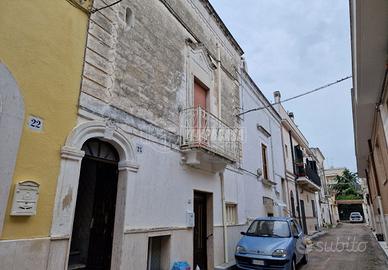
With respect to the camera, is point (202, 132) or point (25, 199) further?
point (202, 132)

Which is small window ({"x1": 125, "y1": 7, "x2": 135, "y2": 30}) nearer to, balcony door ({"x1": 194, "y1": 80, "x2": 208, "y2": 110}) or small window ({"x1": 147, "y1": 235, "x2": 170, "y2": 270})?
balcony door ({"x1": 194, "y1": 80, "x2": 208, "y2": 110})

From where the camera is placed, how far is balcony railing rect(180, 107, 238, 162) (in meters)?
6.96

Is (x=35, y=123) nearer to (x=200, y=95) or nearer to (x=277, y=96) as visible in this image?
(x=200, y=95)

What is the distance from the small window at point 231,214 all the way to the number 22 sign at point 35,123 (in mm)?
6533

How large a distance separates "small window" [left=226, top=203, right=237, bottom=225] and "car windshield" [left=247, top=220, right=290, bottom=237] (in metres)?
0.80

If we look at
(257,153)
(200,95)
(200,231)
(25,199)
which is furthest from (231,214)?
(25,199)

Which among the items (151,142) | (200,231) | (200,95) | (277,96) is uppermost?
(277,96)

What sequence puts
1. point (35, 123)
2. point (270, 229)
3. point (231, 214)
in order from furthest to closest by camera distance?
1. point (231, 214)
2. point (270, 229)
3. point (35, 123)

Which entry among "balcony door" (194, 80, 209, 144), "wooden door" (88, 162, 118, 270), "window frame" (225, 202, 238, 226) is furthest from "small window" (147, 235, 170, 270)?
"window frame" (225, 202, 238, 226)

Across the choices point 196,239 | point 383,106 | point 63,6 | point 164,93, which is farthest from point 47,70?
point 383,106

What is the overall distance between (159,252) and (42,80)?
4.30 meters

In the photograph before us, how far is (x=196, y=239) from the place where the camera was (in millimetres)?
7469

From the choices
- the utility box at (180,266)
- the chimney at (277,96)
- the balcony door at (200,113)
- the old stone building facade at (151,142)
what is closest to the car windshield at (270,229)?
the old stone building facade at (151,142)

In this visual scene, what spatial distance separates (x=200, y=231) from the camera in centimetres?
773
